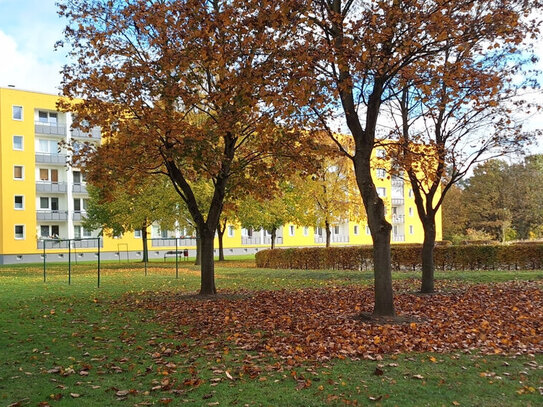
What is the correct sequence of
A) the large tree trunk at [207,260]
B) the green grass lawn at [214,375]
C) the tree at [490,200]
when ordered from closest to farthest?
the green grass lawn at [214,375] → the large tree trunk at [207,260] → the tree at [490,200]

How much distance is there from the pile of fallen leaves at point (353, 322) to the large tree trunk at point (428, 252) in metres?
0.43

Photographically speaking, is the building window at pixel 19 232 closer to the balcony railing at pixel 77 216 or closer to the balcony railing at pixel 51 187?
the balcony railing at pixel 51 187

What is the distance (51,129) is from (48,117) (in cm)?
154

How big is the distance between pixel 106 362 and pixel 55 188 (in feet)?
164

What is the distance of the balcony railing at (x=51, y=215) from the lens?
51562mm

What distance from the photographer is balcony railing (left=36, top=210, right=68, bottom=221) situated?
51562mm

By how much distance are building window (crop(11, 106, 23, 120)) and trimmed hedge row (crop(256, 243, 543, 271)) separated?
3491 cm

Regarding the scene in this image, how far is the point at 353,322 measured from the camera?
10031mm

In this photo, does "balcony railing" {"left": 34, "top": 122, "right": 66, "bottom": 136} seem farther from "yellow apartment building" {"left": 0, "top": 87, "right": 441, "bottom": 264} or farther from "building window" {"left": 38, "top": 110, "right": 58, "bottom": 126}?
"building window" {"left": 38, "top": 110, "right": 58, "bottom": 126}

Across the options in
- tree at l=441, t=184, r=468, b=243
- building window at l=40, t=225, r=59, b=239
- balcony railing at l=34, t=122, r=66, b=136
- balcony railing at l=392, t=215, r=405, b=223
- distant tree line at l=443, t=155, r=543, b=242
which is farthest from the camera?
balcony railing at l=392, t=215, r=405, b=223

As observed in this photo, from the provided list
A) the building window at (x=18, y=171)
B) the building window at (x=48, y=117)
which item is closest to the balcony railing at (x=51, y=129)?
the building window at (x=48, y=117)

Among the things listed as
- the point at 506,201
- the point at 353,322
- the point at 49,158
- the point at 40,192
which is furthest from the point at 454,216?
the point at 353,322

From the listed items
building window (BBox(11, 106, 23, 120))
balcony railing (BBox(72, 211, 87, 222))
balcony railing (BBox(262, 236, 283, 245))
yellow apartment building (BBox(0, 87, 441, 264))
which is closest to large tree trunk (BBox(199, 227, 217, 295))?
yellow apartment building (BBox(0, 87, 441, 264))

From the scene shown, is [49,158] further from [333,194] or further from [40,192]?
[333,194]
